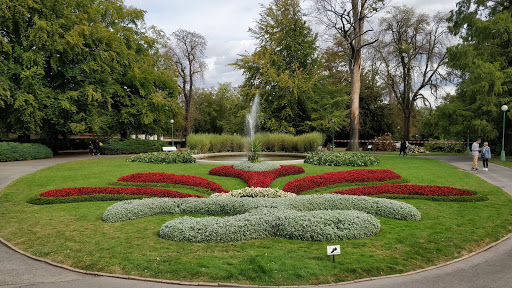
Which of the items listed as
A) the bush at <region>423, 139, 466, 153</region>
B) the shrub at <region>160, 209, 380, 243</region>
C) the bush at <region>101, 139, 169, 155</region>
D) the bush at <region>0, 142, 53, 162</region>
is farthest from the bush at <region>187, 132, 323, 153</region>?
the bush at <region>423, 139, 466, 153</region>

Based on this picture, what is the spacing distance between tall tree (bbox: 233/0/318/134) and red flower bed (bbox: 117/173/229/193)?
18.1 metres

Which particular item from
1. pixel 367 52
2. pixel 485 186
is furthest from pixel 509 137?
pixel 367 52

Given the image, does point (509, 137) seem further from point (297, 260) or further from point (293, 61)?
point (297, 260)

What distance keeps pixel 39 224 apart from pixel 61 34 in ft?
73.0

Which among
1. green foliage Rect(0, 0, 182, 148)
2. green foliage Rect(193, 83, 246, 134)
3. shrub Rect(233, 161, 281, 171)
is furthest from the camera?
green foliage Rect(193, 83, 246, 134)

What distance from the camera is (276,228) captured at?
6422 millimetres

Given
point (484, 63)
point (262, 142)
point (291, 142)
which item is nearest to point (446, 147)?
point (484, 63)

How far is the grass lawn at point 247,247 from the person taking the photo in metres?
4.93

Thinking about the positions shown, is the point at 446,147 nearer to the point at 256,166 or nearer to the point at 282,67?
the point at 282,67

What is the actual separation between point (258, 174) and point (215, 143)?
1047 cm

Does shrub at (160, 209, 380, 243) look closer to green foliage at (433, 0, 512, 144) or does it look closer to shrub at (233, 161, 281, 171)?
shrub at (233, 161, 281, 171)

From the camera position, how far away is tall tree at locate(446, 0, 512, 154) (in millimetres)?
20703

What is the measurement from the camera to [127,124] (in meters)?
31.0

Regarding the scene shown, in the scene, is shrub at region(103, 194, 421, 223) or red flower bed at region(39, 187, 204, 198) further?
red flower bed at region(39, 187, 204, 198)
